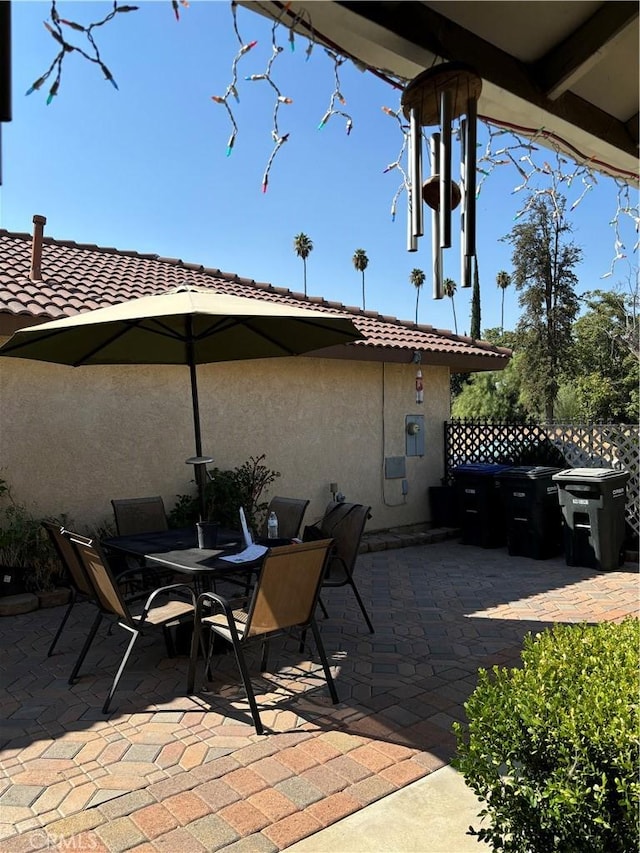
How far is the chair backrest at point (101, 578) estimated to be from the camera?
4148mm

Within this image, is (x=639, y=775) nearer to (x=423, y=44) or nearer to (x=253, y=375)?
(x=423, y=44)

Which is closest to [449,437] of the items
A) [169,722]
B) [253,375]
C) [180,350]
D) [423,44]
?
[253,375]

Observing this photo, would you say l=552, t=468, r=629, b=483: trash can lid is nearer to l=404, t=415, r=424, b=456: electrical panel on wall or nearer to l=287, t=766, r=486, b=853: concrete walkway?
l=404, t=415, r=424, b=456: electrical panel on wall

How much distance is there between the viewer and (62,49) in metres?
1.22

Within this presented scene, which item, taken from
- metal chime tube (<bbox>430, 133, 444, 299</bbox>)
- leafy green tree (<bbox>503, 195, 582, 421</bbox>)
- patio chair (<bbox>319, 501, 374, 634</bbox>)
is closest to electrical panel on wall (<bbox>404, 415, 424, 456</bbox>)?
patio chair (<bbox>319, 501, 374, 634</bbox>)

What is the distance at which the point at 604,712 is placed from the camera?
2125mm

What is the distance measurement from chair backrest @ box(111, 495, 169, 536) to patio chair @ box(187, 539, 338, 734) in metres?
2.36

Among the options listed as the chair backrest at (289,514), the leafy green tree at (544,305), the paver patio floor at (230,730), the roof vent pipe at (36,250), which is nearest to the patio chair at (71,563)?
the paver patio floor at (230,730)

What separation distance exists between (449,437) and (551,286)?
25.1 m

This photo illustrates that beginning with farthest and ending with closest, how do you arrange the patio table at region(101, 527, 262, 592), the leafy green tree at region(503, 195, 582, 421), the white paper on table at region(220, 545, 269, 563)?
1. the leafy green tree at region(503, 195, 582, 421)
2. the white paper on table at region(220, 545, 269, 563)
3. the patio table at region(101, 527, 262, 592)

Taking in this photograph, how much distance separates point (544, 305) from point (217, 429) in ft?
95.6

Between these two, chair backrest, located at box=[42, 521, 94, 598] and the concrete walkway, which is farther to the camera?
chair backrest, located at box=[42, 521, 94, 598]

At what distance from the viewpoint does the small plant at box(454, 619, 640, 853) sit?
6.72 feet

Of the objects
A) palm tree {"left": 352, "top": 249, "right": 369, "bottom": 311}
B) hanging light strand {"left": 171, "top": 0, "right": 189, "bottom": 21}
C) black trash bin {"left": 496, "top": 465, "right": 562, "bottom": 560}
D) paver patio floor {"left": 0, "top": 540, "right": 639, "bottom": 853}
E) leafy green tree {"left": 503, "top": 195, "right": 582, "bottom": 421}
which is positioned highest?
palm tree {"left": 352, "top": 249, "right": 369, "bottom": 311}
